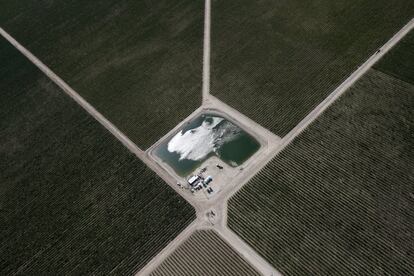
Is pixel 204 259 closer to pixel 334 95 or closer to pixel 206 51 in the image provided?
pixel 334 95

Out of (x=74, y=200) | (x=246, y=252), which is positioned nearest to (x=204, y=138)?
(x=246, y=252)

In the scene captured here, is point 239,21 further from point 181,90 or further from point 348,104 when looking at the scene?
point 348,104

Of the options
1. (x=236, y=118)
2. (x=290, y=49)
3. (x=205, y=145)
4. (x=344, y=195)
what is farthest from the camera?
(x=290, y=49)

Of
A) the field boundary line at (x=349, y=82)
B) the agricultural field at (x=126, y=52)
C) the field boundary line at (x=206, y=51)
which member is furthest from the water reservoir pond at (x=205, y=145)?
the field boundary line at (x=349, y=82)

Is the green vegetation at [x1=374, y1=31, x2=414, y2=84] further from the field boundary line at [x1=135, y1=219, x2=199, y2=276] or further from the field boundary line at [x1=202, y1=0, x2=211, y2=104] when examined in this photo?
the field boundary line at [x1=135, y1=219, x2=199, y2=276]

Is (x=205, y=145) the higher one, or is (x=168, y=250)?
(x=205, y=145)

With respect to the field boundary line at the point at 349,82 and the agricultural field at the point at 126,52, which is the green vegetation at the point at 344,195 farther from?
the agricultural field at the point at 126,52
